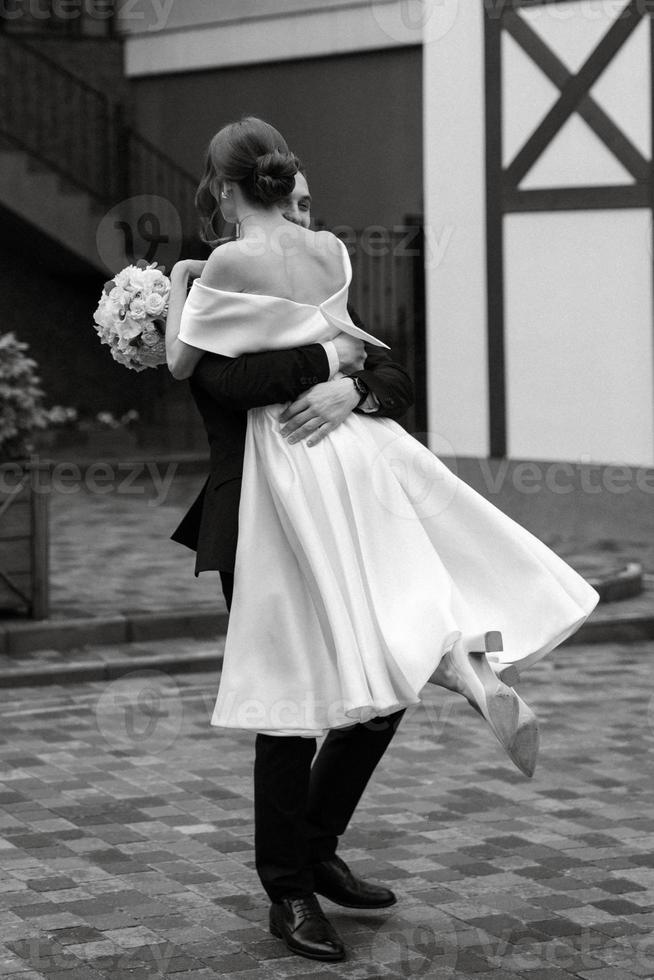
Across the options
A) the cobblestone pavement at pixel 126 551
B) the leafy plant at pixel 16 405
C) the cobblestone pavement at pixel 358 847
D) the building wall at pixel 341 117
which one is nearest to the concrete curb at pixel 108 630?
the cobblestone pavement at pixel 126 551

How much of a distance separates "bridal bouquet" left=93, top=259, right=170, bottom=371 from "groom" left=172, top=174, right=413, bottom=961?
0.57 ft

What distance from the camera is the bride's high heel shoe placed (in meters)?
3.70

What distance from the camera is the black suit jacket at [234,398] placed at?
3863 mm

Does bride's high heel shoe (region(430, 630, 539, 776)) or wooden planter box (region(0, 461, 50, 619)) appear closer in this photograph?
bride's high heel shoe (region(430, 630, 539, 776))

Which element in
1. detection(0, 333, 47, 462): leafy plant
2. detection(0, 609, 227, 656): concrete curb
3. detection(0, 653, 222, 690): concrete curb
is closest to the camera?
detection(0, 653, 222, 690): concrete curb

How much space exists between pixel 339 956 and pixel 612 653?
14.8 feet

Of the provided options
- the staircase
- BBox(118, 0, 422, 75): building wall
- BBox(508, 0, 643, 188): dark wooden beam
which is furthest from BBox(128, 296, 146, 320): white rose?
the staircase

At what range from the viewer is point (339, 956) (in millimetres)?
3904

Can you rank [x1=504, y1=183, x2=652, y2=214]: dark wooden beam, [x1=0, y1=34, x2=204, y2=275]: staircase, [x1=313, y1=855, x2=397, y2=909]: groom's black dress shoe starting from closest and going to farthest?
[x1=313, y1=855, x2=397, y2=909]: groom's black dress shoe
[x1=504, y1=183, x2=652, y2=214]: dark wooden beam
[x1=0, y1=34, x2=204, y2=275]: staircase

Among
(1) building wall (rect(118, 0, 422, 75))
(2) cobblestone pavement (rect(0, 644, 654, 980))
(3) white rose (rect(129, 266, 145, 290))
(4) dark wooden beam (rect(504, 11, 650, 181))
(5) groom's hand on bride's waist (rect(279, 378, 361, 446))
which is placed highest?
(1) building wall (rect(118, 0, 422, 75))

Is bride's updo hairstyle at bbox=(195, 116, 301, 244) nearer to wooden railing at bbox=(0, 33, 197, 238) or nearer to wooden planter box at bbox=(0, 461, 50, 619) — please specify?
wooden planter box at bbox=(0, 461, 50, 619)

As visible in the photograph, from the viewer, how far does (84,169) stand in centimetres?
Answer: 1747

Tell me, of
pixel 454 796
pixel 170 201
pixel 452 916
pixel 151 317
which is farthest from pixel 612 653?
pixel 170 201

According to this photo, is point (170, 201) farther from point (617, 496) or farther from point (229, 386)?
point (229, 386)
